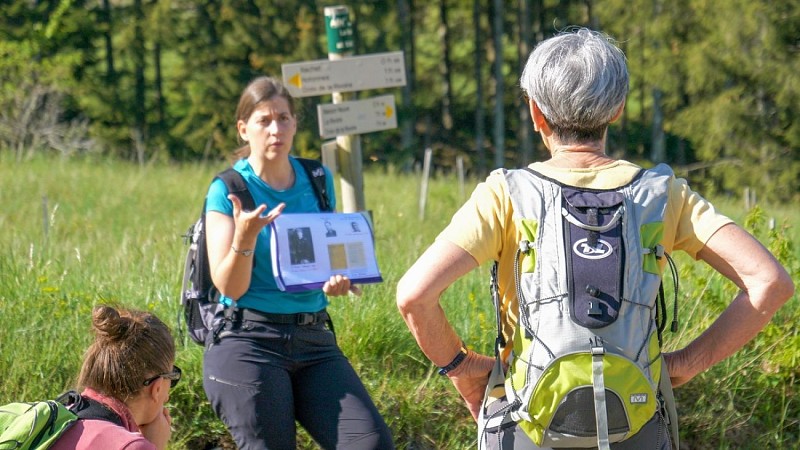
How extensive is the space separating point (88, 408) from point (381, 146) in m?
33.5

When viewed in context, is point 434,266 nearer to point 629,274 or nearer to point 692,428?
point 629,274

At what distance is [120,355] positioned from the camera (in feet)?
8.91

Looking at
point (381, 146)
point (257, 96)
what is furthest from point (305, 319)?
point (381, 146)

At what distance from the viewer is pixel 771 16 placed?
26.8 meters

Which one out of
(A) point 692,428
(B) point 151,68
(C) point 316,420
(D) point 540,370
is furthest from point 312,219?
(B) point 151,68

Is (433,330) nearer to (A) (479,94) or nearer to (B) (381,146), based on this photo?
(B) (381,146)

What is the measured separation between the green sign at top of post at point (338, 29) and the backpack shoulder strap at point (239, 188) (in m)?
2.73

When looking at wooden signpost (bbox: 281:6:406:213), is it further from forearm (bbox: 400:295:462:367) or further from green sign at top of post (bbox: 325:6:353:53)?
forearm (bbox: 400:295:462:367)

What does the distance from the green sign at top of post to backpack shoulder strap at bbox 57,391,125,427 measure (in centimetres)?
404

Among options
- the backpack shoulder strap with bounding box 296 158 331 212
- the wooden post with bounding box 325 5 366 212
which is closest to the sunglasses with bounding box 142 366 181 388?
the backpack shoulder strap with bounding box 296 158 331 212

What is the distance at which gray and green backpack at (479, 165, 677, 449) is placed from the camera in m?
2.32

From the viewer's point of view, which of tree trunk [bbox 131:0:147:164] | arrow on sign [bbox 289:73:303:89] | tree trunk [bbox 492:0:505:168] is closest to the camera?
arrow on sign [bbox 289:73:303:89]

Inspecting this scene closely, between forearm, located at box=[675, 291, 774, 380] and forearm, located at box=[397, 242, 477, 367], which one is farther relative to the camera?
forearm, located at box=[675, 291, 774, 380]

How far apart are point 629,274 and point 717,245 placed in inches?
A: 9.9
